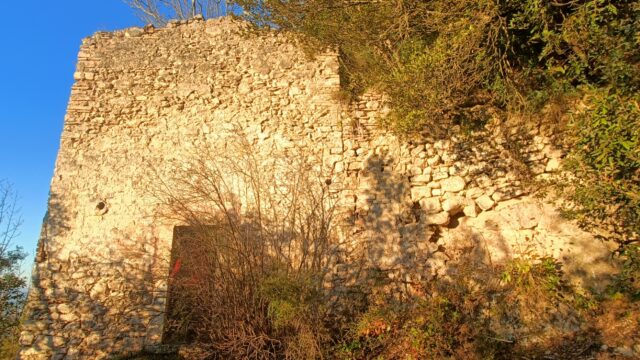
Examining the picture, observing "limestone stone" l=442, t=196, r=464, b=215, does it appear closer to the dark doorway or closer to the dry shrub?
the dry shrub

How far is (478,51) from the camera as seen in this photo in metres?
4.11

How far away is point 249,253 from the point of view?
391 centimetres

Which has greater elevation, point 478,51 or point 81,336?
point 478,51

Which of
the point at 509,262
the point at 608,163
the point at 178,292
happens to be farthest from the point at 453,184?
the point at 178,292

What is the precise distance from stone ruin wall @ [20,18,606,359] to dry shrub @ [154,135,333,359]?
0.29 meters

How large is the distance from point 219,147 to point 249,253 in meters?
1.90

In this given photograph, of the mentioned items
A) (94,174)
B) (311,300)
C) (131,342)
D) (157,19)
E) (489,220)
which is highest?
(157,19)

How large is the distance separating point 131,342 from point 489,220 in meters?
4.69

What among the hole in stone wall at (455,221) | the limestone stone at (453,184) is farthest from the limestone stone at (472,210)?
the limestone stone at (453,184)

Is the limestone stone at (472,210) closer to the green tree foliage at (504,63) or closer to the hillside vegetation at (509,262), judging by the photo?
the hillside vegetation at (509,262)

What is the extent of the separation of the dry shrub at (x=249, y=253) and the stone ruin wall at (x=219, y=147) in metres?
0.29

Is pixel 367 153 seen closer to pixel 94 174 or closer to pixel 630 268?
pixel 630 268

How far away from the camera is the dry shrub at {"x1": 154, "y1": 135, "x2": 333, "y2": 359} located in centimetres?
360

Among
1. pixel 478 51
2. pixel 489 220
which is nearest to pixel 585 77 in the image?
pixel 478 51
